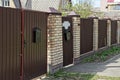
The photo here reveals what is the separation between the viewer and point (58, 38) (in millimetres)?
11469

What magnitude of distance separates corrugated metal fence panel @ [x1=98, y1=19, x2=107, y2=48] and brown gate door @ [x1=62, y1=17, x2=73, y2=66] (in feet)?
18.4

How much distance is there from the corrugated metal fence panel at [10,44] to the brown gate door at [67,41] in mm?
4030

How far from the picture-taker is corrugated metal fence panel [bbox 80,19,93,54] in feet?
50.3

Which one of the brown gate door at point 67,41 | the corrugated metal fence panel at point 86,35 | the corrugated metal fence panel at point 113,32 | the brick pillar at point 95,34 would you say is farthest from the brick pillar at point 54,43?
the corrugated metal fence panel at point 113,32

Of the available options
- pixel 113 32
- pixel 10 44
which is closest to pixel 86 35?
pixel 113 32

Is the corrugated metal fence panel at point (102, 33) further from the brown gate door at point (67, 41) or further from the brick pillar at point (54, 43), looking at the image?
the brick pillar at point (54, 43)

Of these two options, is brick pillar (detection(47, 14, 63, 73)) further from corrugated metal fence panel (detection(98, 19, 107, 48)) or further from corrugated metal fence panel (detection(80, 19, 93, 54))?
corrugated metal fence panel (detection(98, 19, 107, 48))

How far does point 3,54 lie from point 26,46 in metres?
1.25

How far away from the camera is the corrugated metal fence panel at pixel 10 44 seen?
789cm

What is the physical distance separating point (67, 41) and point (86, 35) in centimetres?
332

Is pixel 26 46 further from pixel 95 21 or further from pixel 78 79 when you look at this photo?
pixel 95 21

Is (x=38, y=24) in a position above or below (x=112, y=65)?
above

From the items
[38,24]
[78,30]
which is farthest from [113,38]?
[38,24]

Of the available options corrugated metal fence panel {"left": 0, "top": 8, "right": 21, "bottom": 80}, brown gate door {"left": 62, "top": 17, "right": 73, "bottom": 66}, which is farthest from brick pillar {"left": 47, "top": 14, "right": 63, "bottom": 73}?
corrugated metal fence panel {"left": 0, "top": 8, "right": 21, "bottom": 80}
